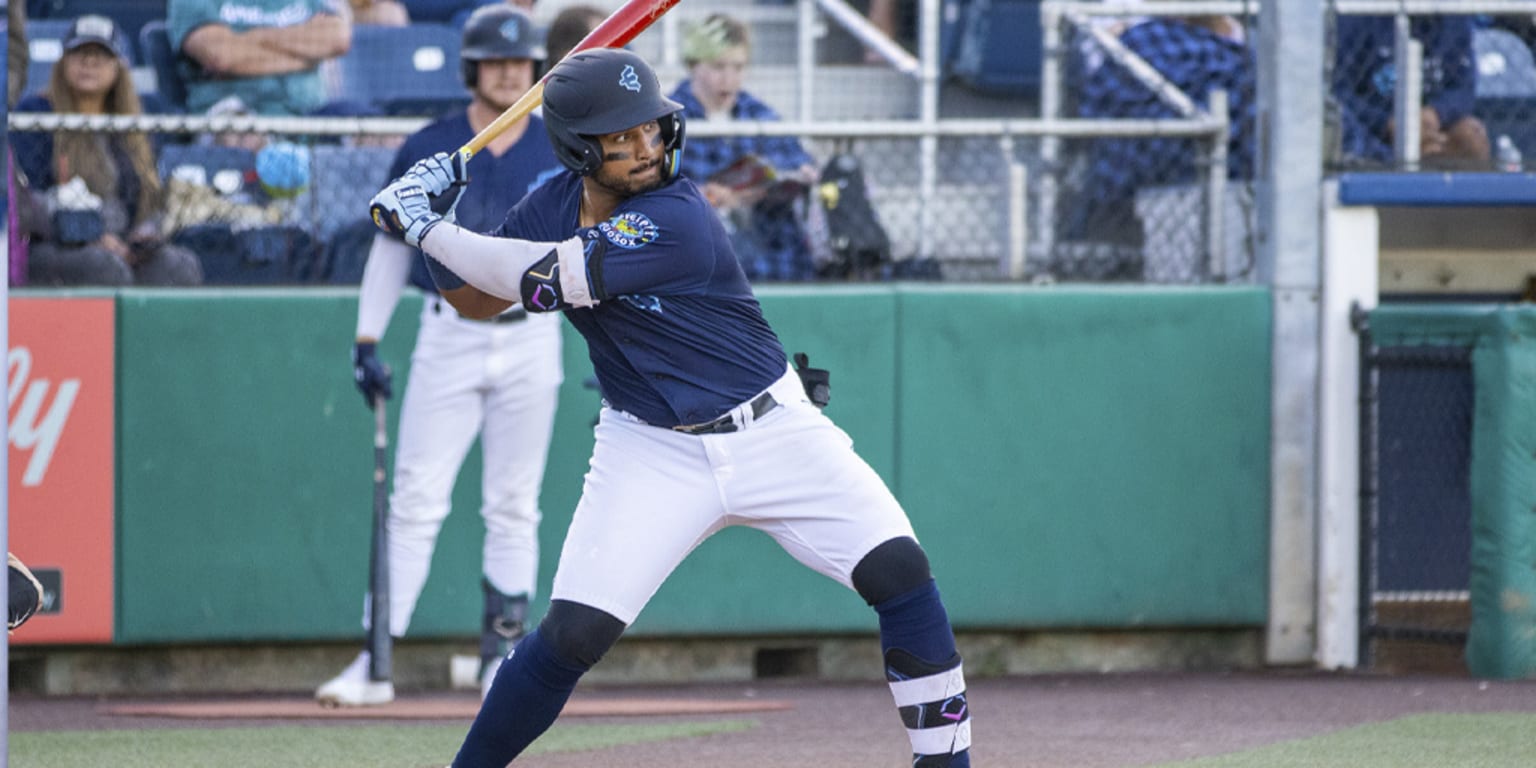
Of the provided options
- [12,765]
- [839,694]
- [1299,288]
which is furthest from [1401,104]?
[12,765]

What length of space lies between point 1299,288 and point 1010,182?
113cm

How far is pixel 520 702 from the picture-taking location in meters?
4.15

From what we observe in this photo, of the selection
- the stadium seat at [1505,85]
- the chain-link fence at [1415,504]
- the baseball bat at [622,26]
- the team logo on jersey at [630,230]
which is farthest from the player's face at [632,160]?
the stadium seat at [1505,85]

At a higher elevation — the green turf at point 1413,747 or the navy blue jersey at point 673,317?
the navy blue jersey at point 673,317

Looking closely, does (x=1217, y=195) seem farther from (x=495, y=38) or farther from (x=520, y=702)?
(x=520, y=702)

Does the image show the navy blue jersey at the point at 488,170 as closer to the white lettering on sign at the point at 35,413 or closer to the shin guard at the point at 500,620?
the shin guard at the point at 500,620

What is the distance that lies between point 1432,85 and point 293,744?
4876mm

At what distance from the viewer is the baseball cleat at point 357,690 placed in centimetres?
657

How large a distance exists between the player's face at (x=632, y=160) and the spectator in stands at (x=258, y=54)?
13.3ft

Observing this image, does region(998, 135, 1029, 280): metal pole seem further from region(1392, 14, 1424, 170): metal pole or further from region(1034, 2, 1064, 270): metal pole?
region(1392, 14, 1424, 170): metal pole

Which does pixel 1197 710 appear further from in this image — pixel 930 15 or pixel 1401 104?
pixel 930 15

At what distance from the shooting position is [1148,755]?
18.3 ft

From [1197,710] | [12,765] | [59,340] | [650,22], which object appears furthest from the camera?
[59,340]

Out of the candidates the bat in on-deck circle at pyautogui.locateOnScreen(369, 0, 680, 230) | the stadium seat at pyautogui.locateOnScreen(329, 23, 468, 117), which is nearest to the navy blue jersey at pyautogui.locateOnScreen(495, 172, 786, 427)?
the bat in on-deck circle at pyautogui.locateOnScreen(369, 0, 680, 230)
